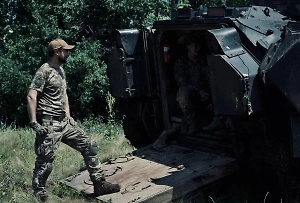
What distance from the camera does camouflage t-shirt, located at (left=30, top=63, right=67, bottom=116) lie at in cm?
611

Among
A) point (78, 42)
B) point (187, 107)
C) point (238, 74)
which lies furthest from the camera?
point (78, 42)

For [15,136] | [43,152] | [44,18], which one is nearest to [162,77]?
[43,152]

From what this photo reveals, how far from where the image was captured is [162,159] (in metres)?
6.92

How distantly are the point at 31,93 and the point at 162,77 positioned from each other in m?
2.12

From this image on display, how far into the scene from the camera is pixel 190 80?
24.6ft


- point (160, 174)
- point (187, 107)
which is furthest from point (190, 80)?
point (160, 174)

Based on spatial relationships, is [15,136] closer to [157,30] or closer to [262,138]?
[157,30]

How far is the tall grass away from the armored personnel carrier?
864 mm

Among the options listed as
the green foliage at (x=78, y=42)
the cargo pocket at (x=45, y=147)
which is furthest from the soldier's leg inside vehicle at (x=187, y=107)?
the green foliage at (x=78, y=42)

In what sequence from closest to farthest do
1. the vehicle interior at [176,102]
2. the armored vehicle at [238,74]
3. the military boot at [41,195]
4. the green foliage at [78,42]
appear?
the armored vehicle at [238,74], the military boot at [41,195], the vehicle interior at [176,102], the green foliage at [78,42]

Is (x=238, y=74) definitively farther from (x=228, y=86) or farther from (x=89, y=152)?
(x=89, y=152)

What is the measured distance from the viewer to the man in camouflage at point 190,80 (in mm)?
7273

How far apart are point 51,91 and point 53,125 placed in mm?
363

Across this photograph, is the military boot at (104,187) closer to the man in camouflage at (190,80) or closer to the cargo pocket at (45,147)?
the cargo pocket at (45,147)
